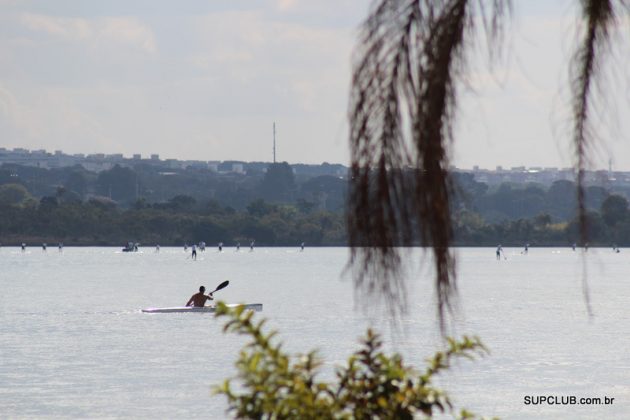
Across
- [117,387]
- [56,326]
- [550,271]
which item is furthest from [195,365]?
[550,271]

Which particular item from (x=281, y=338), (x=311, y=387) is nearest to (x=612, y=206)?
(x=311, y=387)

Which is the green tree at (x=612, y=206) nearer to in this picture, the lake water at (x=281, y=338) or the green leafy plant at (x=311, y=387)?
the lake water at (x=281, y=338)

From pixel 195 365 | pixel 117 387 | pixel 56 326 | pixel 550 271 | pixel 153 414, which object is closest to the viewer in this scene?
pixel 153 414

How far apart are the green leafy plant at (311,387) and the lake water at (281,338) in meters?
0.47

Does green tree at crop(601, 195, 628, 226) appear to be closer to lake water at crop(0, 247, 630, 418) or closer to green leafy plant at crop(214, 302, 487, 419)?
lake water at crop(0, 247, 630, 418)

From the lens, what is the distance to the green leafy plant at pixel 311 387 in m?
7.75

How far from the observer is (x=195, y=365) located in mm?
53094

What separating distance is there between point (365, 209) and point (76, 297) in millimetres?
101677

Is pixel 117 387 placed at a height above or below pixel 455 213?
below

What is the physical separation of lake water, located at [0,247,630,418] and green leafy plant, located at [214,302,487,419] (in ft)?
1.53

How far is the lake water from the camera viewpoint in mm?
40281

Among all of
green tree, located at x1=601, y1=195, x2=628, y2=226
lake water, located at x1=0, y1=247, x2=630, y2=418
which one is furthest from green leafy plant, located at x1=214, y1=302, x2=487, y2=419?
green tree, located at x1=601, y1=195, x2=628, y2=226

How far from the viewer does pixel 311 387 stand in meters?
8.01

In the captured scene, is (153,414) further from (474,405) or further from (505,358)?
(505,358)
